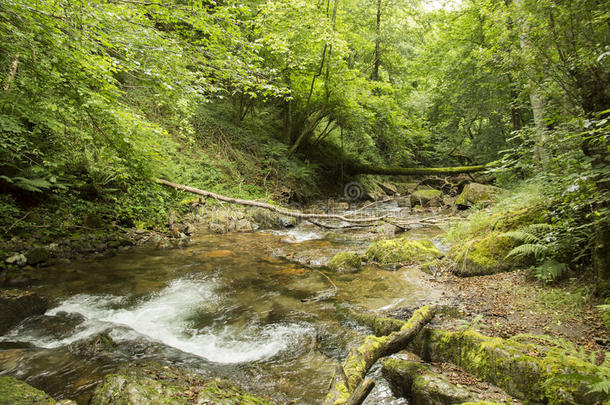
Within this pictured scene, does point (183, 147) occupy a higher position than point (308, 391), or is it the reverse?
point (183, 147)

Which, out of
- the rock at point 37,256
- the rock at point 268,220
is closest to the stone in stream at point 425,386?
the rock at point 37,256

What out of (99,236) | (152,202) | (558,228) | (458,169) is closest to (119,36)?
(99,236)

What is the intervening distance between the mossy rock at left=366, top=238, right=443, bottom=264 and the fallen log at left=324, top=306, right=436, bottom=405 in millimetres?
3278

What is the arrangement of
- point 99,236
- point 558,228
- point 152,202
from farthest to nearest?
point 152,202 < point 99,236 < point 558,228

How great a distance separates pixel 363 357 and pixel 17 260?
688 cm

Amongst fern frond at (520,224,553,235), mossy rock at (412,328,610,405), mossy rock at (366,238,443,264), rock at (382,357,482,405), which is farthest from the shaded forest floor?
mossy rock at (366,238,443,264)

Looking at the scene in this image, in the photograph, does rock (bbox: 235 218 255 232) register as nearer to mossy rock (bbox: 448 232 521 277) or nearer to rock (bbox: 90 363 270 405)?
mossy rock (bbox: 448 232 521 277)

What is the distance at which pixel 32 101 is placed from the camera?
5.12 m

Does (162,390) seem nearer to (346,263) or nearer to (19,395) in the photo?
(19,395)

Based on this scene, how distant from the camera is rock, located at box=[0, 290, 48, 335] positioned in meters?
3.95

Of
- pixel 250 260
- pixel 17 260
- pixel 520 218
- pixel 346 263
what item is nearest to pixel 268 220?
pixel 250 260

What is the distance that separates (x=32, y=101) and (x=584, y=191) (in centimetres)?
842

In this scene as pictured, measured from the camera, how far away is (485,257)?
5324 millimetres

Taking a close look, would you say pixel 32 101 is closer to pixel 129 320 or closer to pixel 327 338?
pixel 129 320
